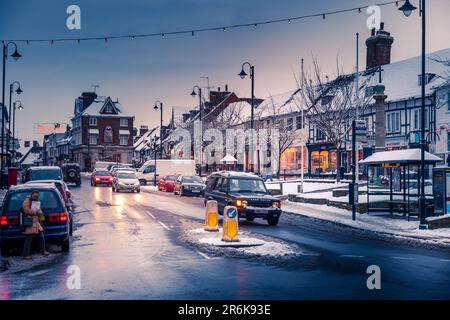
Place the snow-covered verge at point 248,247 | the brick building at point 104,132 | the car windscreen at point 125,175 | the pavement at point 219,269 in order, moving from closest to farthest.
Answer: the pavement at point 219,269 → the snow-covered verge at point 248,247 → the car windscreen at point 125,175 → the brick building at point 104,132

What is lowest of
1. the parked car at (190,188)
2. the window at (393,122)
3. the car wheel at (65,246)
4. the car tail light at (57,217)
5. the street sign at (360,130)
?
the car wheel at (65,246)

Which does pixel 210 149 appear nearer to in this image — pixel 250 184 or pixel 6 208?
pixel 250 184

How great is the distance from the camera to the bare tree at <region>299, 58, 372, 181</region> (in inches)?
1799

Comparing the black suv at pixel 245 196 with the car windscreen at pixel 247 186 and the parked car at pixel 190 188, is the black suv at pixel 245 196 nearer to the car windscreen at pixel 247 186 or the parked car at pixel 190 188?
the car windscreen at pixel 247 186

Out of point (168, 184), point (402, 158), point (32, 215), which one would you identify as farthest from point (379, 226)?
point (168, 184)

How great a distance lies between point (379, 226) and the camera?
21.0m

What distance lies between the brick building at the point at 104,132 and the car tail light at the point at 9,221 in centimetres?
9407

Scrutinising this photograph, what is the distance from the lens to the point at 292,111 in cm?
6353

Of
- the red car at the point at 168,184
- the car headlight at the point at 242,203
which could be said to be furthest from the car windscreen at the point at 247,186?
the red car at the point at 168,184

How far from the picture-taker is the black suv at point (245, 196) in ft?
67.4

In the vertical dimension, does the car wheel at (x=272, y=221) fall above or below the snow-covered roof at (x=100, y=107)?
below

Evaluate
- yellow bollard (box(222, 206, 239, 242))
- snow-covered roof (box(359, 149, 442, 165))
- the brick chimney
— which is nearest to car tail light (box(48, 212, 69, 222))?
yellow bollard (box(222, 206, 239, 242))

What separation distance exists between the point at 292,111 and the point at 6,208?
172 feet

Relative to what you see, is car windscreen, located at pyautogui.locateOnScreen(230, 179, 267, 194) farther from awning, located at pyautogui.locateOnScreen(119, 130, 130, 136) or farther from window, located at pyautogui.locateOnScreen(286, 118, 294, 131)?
awning, located at pyautogui.locateOnScreen(119, 130, 130, 136)
